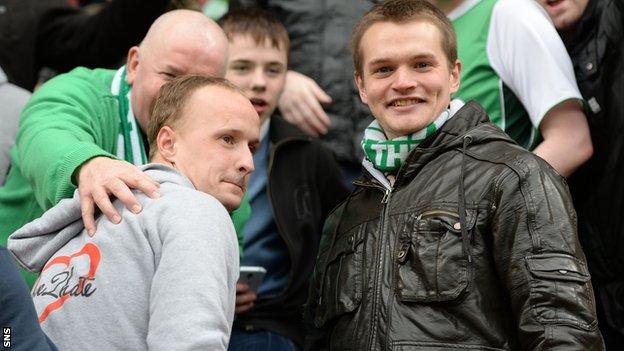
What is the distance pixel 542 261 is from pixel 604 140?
A: 131 centimetres

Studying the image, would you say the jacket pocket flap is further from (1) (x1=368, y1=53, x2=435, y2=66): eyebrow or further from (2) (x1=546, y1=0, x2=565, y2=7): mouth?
(2) (x1=546, y1=0, x2=565, y2=7): mouth

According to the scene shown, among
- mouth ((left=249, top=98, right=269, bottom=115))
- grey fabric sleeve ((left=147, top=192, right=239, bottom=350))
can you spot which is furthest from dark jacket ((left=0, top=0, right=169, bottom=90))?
grey fabric sleeve ((left=147, top=192, right=239, bottom=350))

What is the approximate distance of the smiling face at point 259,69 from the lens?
4.94m

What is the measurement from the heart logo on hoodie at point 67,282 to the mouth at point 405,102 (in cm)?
123

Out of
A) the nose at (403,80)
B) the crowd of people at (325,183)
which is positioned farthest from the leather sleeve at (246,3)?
the nose at (403,80)

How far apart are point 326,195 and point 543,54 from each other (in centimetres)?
121

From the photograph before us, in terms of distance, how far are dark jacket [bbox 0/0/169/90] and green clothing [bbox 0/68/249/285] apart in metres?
1.04

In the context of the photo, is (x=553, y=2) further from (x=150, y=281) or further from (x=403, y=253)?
(x=150, y=281)

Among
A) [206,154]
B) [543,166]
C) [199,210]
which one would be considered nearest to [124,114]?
[206,154]

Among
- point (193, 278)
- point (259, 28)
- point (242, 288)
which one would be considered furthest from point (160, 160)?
point (259, 28)

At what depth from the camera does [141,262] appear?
2941 mm

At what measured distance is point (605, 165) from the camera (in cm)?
436

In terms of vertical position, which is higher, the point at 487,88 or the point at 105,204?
the point at 487,88

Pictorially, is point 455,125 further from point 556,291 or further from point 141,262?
point 141,262
